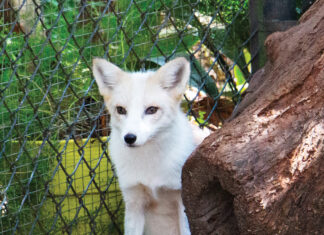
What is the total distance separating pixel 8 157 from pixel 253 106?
1882 mm

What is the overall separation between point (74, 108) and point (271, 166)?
1863 mm

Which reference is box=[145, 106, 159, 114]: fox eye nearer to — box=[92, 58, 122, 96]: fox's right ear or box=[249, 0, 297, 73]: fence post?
box=[92, 58, 122, 96]: fox's right ear

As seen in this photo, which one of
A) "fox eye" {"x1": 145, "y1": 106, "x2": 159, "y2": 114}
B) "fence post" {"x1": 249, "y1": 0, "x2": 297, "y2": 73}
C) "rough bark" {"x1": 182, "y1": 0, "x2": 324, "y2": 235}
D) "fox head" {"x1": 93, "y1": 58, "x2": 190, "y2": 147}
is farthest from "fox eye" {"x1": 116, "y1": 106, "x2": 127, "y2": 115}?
"fence post" {"x1": 249, "y1": 0, "x2": 297, "y2": 73}

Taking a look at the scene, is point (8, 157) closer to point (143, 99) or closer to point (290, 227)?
point (143, 99)

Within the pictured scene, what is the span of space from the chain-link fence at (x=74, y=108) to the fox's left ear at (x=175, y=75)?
0.49m

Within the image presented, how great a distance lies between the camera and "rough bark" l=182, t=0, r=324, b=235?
2180 millimetres

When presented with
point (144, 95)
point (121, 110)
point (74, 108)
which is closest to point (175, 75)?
point (144, 95)

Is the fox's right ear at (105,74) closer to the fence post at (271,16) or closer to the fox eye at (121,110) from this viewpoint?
the fox eye at (121,110)

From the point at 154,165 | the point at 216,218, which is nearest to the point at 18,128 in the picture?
the point at 154,165

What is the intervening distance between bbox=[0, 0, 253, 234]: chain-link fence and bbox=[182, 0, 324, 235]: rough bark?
1238 mm

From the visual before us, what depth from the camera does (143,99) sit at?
3062 millimetres

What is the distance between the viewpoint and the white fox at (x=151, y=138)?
121 inches

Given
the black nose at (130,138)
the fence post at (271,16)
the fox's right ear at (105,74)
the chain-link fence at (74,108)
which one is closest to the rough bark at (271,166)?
the black nose at (130,138)

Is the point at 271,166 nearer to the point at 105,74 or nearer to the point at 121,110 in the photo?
the point at 121,110
